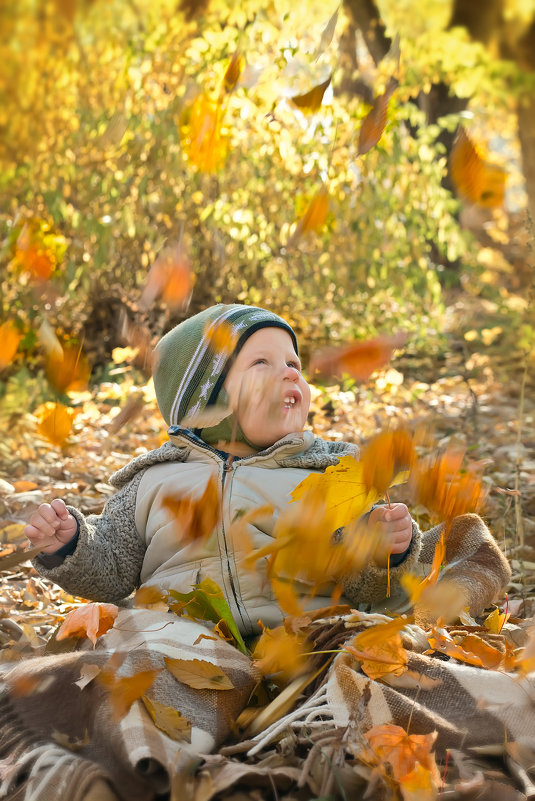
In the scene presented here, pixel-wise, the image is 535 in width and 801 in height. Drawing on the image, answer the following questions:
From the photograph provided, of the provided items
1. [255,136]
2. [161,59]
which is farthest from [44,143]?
[255,136]

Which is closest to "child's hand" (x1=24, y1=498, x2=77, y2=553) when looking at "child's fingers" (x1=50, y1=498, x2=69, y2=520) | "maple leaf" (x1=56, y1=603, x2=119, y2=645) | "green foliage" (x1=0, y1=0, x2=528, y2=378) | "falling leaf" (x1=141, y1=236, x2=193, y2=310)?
"child's fingers" (x1=50, y1=498, x2=69, y2=520)

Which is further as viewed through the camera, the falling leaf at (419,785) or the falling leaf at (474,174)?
the falling leaf at (474,174)

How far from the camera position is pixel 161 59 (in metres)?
4.36

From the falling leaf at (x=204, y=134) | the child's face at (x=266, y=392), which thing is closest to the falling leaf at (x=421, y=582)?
the child's face at (x=266, y=392)

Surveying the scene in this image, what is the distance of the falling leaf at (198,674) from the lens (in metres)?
1.37

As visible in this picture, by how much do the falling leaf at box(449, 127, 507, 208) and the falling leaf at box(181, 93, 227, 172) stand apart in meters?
1.40

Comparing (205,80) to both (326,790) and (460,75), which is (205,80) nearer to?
(460,75)

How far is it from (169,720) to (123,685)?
10 centimetres

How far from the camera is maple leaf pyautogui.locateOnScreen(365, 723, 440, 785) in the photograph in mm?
1167

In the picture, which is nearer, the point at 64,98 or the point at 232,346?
the point at 232,346

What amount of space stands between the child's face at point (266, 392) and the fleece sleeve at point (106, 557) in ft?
1.01

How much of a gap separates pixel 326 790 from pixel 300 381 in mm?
946

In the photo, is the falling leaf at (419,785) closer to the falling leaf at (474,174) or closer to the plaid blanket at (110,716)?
the plaid blanket at (110,716)

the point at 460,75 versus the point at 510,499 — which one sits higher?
the point at 460,75
